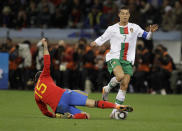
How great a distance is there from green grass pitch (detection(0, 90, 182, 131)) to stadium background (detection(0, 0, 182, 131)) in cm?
7

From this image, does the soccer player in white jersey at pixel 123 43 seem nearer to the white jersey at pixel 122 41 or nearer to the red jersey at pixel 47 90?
the white jersey at pixel 122 41

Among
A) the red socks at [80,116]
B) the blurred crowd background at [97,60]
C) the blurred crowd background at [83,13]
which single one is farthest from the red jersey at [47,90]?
the blurred crowd background at [83,13]

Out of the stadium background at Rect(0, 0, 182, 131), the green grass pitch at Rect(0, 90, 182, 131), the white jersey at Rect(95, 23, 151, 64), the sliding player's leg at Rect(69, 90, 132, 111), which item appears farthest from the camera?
the stadium background at Rect(0, 0, 182, 131)

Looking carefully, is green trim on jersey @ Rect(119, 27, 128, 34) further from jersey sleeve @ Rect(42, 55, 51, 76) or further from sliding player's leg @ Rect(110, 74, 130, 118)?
jersey sleeve @ Rect(42, 55, 51, 76)

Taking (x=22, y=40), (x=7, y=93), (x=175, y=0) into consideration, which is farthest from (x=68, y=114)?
(x=175, y=0)

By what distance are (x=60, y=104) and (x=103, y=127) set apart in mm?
1271

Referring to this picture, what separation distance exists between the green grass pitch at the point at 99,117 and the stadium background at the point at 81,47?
71 millimetres

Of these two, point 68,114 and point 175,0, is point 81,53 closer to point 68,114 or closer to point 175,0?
point 175,0

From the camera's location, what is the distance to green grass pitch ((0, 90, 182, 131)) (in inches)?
376

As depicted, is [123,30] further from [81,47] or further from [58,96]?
[81,47]

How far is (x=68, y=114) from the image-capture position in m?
10.8

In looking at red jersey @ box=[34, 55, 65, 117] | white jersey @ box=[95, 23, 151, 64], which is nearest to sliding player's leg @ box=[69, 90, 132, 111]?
red jersey @ box=[34, 55, 65, 117]

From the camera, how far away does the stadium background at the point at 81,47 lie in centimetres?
2108

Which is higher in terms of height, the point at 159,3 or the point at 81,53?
the point at 159,3
